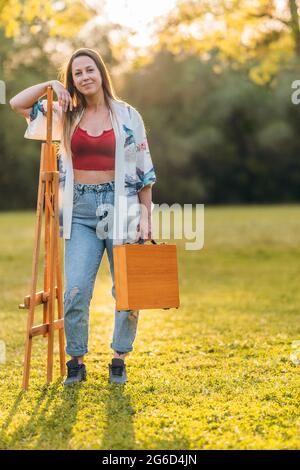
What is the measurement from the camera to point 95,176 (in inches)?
197

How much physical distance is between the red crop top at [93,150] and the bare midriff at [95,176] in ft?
0.09

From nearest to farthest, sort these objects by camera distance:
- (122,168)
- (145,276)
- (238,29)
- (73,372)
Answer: (145,276) → (122,168) → (73,372) → (238,29)

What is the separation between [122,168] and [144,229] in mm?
428

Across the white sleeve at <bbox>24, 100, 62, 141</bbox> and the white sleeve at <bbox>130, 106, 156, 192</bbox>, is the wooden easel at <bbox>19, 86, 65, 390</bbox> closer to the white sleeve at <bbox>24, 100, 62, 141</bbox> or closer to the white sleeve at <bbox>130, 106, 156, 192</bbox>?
the white sleeve at <bbox>24, 100, 62, 141</bbox>

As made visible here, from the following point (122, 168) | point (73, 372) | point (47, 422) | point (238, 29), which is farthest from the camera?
point (238, 29)

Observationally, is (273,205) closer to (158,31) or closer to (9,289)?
(158,31)

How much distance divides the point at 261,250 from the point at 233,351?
11.3 metres

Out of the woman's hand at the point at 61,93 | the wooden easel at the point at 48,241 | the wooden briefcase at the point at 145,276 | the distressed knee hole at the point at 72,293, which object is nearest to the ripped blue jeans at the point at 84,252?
the distressed knee hole at the point at 72,293

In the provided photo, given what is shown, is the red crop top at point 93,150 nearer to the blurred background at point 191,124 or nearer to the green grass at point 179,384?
the green grass at point 179,384

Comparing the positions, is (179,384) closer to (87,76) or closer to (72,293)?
(72,293)

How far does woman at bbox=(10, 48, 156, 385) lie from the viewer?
4941 millimetres

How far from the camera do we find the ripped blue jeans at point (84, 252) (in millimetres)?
4953

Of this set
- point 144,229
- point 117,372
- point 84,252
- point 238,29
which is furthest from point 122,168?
point 238,29

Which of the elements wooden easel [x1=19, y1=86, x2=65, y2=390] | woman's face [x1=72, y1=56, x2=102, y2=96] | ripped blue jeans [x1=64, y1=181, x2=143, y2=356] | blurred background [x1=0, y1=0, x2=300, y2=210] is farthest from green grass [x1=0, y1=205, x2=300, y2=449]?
blurred background [x1=0, y1=0, x2=300, y2=210]
